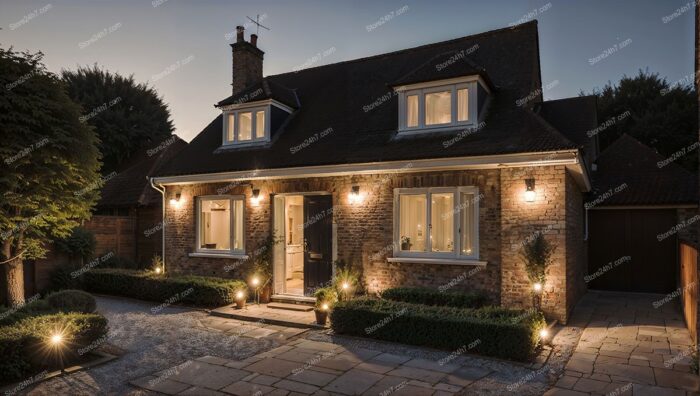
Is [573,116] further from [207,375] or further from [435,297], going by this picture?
[207,375]

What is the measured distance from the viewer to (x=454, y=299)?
9.27 meters

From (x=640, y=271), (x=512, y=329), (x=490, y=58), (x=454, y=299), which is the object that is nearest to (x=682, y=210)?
(x=640, y=271)

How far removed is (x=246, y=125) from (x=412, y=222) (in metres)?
6.35

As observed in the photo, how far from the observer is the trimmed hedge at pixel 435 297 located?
923cm

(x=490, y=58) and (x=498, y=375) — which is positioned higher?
(x=490, y=58)

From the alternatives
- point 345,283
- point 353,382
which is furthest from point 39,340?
point 345,283

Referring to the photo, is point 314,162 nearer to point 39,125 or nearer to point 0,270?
point 39,125

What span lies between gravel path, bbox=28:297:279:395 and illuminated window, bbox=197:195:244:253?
245cm

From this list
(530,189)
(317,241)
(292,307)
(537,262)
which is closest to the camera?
(537,262)

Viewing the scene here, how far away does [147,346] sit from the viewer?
824 centimetres

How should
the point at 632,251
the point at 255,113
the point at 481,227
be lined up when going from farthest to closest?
Answer: 1. the point at 632,251
2. the point at 255,113
3. the point at 481,227

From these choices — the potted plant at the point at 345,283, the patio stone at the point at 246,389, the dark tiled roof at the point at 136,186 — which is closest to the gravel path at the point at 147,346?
the patio stone at the point at 246,389

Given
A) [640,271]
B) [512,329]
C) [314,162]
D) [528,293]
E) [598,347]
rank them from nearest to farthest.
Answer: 1. [512,329]
2. [598,347]
3. [528,293]
4. [314,162]
5. [640,271]

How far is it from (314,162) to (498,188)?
14.5 feet
